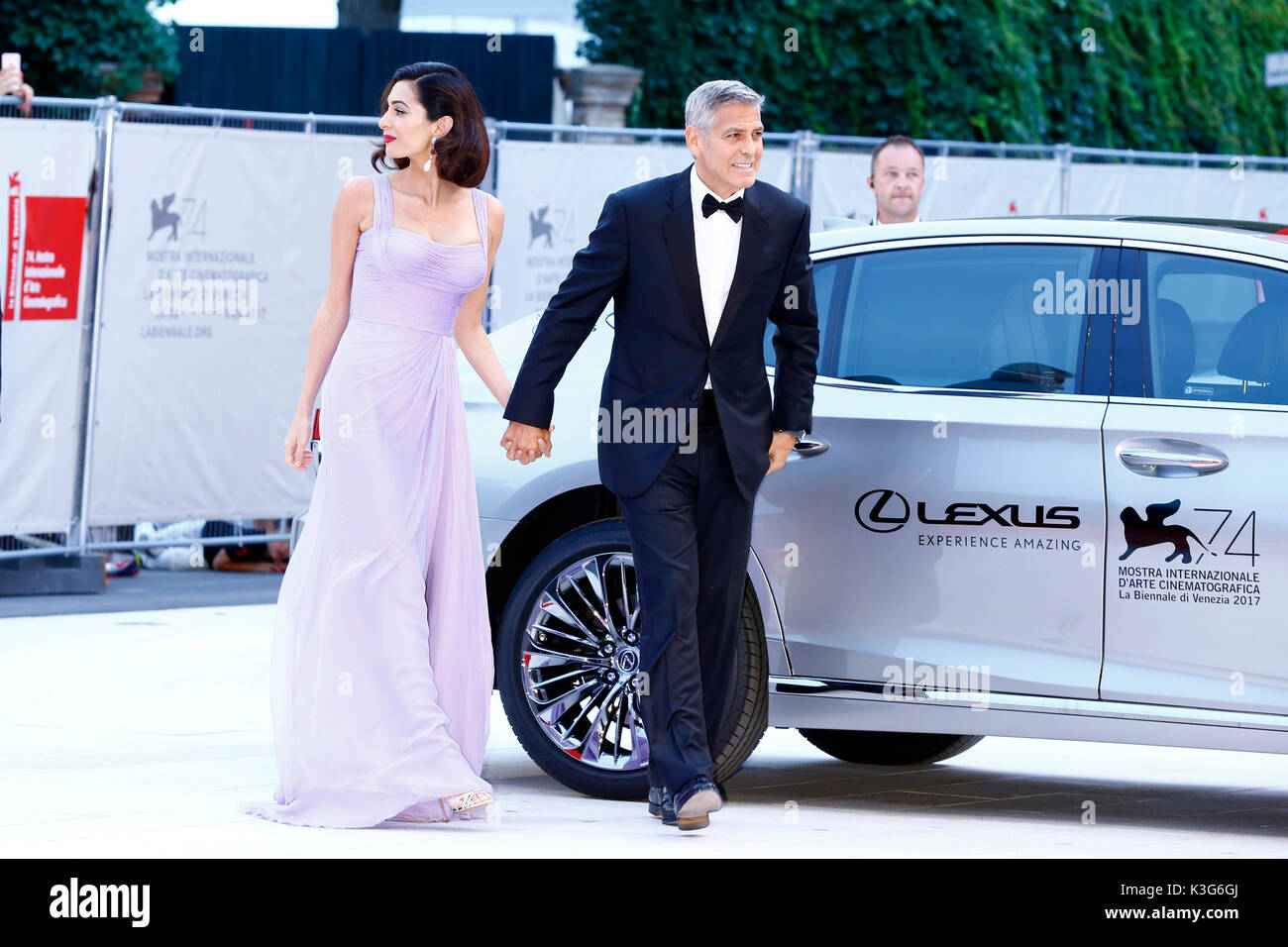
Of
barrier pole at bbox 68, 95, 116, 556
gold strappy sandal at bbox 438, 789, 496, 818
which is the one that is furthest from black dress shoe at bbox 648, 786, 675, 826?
barrier pole at bbox 68, 95, 116, 556

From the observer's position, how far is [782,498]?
682 centimetres

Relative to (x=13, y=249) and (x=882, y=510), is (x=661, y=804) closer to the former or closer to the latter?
(x=882, y=510)

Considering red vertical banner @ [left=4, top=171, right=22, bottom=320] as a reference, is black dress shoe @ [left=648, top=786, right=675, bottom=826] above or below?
below

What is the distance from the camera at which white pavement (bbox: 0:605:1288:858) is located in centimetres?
622

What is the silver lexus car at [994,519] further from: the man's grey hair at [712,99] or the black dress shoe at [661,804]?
the man's grey hair at [712,99]

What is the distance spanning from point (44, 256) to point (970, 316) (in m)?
6.76

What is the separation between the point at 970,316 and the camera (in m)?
6.84

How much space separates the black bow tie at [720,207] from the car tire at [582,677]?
100 centimetres

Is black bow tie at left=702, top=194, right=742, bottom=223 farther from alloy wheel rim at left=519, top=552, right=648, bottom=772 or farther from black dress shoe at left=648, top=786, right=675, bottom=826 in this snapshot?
black dress shoe at left=648, top=786, right=675, bottom=826

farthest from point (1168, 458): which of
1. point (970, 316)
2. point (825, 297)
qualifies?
point (825, 297)

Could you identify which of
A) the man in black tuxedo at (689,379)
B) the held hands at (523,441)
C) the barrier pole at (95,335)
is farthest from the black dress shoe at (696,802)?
the barrier pole at (95,335)

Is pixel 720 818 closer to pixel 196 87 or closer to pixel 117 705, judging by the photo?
pixel 117 705

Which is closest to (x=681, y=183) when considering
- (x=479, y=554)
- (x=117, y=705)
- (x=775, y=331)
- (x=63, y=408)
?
(x=775, y=331)

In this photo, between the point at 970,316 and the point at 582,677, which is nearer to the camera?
the point at 970,316
